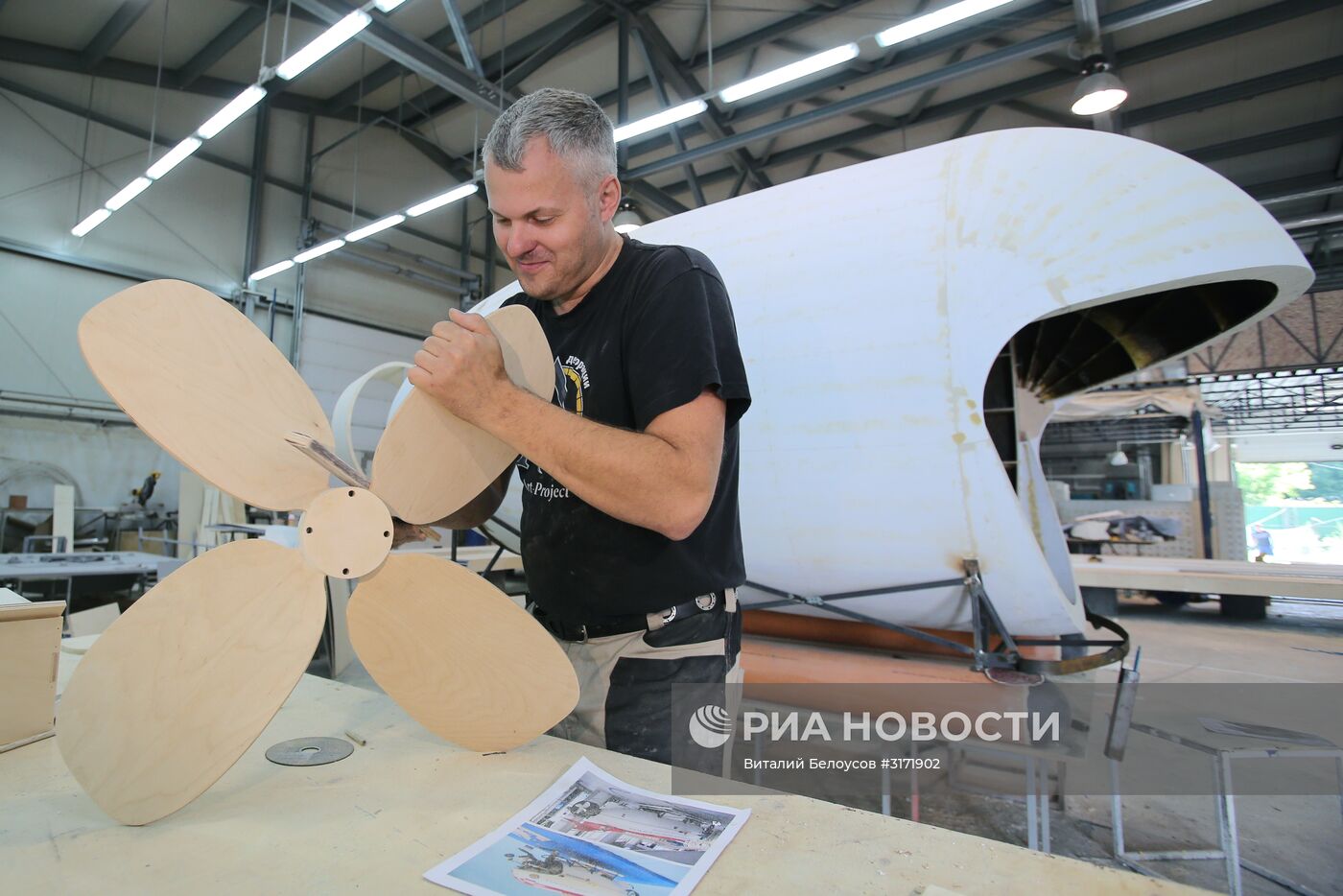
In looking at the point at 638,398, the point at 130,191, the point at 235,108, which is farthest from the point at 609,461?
the point at 130,191

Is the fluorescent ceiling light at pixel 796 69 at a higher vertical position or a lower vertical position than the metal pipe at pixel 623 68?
lower

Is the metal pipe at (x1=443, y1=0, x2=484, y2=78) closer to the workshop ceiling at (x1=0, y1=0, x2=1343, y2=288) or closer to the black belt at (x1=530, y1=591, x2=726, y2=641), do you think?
the workshop ceiling at (x1=0, y1=0, x2=1343, y2=288)

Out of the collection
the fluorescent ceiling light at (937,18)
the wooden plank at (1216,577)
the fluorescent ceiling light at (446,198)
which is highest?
the fluorescent ceiling light at (446,198)

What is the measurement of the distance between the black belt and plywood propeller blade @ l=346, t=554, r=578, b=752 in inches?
6.5

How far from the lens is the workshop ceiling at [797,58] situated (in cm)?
634

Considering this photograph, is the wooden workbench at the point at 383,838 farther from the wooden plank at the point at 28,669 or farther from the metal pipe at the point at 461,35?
the metal pipe at the point at 461,35

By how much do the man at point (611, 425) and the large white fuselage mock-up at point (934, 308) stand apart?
0.96m

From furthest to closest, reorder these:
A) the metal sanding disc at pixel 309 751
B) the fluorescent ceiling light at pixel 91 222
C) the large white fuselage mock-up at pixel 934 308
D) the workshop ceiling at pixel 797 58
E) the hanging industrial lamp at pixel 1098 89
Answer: the fluorescent ceiling light at pixel 91 222
the workshop ceiling at pixel 797 58
the hanging industrial lamp at pixel 1098 89
the large white fuselage mock-up at pixel 934 308
the metal sanding disc at pixel 309 751

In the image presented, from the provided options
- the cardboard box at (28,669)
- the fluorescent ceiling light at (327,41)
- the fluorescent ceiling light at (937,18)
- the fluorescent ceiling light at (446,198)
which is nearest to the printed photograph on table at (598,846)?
the cardboard box at (28,669)

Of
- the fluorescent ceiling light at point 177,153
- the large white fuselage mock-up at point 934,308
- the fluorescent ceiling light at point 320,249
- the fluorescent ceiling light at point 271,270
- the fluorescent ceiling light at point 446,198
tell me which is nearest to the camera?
the large white fuselage mock-up at point 934,308

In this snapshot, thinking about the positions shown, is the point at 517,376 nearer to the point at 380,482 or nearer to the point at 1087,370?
the point at 380,482

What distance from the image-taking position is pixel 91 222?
7562 millimetres

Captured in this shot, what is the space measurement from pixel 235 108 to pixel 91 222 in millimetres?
3896

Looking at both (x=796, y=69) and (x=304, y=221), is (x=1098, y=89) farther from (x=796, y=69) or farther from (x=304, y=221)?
(x=304, y=221)
